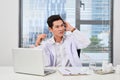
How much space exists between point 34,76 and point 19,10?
1.95 metres

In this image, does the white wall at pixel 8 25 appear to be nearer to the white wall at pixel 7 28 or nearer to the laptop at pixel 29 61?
the white wall at pixel 7 28

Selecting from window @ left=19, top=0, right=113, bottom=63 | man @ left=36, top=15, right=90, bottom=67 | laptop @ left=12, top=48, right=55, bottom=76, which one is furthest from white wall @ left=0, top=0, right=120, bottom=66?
laptop @ left=12, top=48, right=55, bottom=76

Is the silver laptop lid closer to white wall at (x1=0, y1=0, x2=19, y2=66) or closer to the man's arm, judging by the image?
Result: the man's arm

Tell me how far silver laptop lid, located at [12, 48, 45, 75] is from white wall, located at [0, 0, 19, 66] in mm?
1604

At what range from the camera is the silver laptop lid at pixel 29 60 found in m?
1.73

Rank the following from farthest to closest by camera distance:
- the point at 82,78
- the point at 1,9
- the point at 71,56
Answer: the point at 1,9 < the point at 71,56 < the point at 82,78

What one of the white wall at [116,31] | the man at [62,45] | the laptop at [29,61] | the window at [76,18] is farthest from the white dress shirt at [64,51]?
the white wall at [116,31]

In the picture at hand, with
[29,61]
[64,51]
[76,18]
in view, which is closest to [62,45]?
[64,51]

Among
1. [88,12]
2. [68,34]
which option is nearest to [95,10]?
[88,12]

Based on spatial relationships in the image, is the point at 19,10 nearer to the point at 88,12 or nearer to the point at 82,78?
the point at 88,12

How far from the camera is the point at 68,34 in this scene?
8.88ft

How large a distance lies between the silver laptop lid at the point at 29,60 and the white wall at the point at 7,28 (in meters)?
1.60

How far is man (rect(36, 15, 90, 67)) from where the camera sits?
2.56 meters

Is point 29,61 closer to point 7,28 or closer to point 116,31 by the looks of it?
point 7,28
